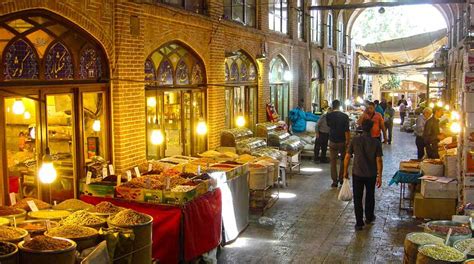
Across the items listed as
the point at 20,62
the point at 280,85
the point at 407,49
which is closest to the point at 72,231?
the point at 20,62

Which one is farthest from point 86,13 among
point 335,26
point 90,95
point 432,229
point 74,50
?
point 335,26

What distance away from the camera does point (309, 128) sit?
1950cm

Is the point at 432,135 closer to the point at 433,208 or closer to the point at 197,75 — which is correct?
the point at 433,208

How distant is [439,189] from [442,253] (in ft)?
13.2

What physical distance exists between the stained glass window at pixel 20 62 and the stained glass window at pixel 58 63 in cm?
24

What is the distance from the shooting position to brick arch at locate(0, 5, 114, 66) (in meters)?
6.81

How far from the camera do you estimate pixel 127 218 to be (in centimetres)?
609

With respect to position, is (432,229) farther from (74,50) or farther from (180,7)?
(180,7)

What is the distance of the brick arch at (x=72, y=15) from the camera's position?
6.81m

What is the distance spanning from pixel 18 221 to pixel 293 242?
14.9ft

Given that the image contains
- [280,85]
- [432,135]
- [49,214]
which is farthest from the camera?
[280,85]

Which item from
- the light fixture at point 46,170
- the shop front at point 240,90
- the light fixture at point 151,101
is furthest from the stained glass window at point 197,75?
the light fixture at point 46,170

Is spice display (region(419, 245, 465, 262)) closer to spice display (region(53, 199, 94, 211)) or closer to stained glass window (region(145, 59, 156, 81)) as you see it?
spice display (region(53, 199, 94, 211))

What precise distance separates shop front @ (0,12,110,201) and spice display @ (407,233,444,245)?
4.74 metres
